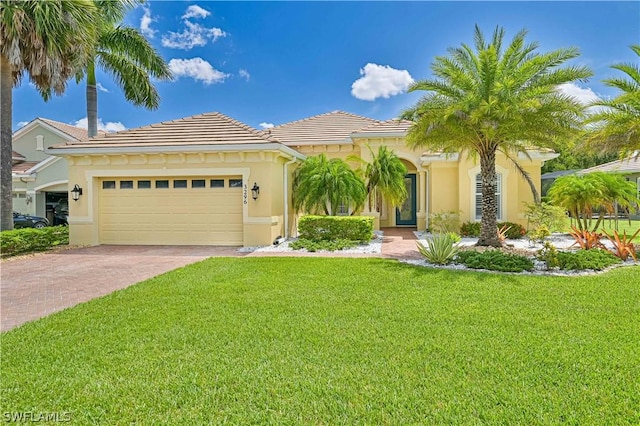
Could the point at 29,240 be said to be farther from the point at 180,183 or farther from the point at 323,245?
the point at 323,245

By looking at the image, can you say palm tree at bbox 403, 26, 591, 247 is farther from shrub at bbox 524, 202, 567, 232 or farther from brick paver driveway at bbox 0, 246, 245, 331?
brick paver driveway at bbox 0, 246, 245, 331

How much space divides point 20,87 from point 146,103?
7.23 meters

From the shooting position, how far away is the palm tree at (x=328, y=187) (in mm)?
14344

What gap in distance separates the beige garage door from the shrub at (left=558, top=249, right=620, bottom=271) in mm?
10445

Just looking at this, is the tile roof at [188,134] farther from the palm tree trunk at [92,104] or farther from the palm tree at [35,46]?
the palm tree trunk at [92,104]

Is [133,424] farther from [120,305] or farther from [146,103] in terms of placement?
[146,103]

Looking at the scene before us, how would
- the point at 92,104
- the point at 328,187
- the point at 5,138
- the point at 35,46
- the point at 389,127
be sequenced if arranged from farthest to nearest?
the point at 92,104
the point at 389,127
the point at 328,187
the point at 5,138
the point at 35,46

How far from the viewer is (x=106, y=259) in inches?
439

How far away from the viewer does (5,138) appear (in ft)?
40.9

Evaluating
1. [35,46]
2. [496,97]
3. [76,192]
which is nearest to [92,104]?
[76,192]

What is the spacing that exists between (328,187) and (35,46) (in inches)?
439

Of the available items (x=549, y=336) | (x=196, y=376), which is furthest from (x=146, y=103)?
(x=549, y=336)

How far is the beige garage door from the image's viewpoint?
46.3ft

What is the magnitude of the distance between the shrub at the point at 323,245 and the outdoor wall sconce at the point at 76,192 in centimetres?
887
